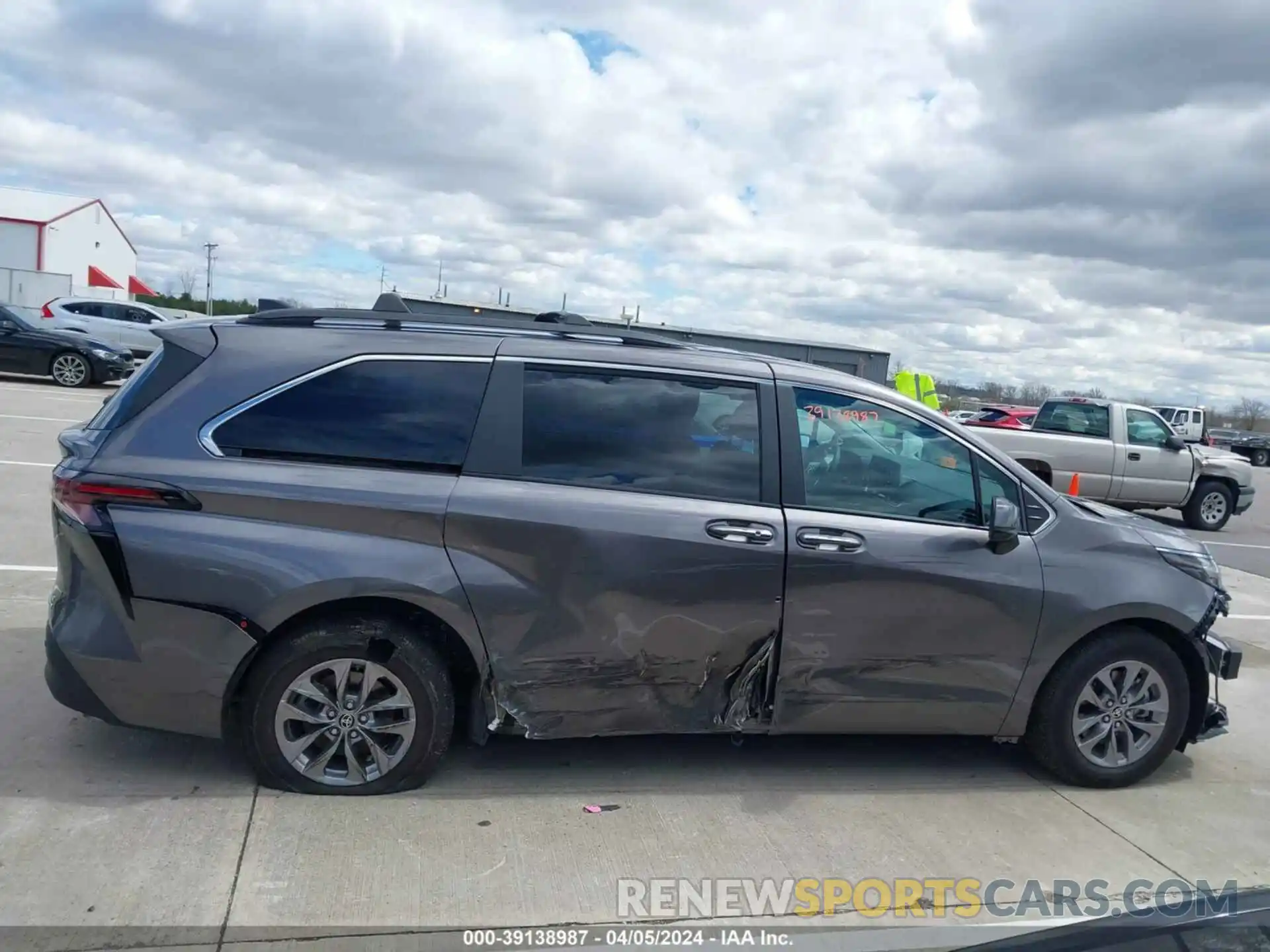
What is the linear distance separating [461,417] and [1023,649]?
Result: 2.64 metres

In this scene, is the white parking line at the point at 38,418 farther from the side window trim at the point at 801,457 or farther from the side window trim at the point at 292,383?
the side window trim at the point at 801,457

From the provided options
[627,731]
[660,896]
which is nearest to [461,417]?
[627,731]

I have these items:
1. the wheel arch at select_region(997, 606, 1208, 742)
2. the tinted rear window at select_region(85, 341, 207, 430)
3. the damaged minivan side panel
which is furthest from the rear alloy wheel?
the wheel arch at select_region(997, 606, 1208, 742)

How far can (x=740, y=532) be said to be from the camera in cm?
411

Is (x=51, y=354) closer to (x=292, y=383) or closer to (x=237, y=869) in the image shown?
(x=292, y=383)

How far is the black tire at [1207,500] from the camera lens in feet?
48.4

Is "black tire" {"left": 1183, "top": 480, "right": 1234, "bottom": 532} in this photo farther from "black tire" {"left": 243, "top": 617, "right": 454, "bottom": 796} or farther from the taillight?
the taillight

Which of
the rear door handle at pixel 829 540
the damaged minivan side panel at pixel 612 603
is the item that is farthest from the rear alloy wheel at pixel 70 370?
the rear door handle at pixel 829 540

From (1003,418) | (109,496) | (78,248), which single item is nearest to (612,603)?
(109,496)

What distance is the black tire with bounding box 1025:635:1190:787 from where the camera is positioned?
177 inches

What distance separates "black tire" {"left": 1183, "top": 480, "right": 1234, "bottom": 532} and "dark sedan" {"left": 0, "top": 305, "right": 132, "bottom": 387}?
19.4 metres

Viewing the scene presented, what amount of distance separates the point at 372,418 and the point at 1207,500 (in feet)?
47.3

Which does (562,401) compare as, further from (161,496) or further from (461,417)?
(161,496)

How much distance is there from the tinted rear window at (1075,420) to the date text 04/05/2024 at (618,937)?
40.6ft
